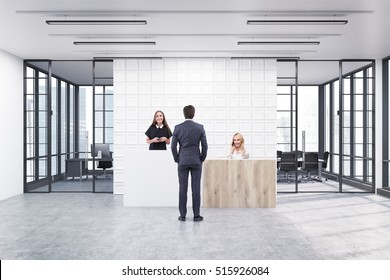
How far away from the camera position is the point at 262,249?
4.85 meters

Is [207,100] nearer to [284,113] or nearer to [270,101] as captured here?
[270,101]

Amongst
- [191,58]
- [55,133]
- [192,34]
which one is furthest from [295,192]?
[55,133]

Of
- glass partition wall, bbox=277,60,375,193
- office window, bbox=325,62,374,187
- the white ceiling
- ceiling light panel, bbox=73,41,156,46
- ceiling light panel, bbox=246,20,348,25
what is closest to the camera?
the white ceiling

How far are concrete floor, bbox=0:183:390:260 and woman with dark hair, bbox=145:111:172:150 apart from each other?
1.30 m

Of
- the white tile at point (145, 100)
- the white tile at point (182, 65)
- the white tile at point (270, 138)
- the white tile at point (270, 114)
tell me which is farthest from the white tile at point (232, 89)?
the white tile at point (145, 100)

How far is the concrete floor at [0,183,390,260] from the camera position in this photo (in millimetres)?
4688

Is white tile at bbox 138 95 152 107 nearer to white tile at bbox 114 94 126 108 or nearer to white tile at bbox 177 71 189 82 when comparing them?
white tile at bbox 114 94 126 108

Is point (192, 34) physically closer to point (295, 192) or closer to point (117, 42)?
point (117, 42)

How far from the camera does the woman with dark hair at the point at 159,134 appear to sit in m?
8.07

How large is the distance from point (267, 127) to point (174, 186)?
3.19 m

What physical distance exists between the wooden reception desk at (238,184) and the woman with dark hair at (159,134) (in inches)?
38.7

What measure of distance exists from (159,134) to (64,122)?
7334 mm

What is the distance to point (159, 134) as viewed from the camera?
26.9ft

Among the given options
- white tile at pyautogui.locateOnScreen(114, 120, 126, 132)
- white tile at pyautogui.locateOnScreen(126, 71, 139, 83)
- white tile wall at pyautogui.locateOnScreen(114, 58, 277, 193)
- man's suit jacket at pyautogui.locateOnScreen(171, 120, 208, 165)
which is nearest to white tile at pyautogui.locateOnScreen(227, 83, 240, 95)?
white tile wall at pyautogui.locateOnScreen(114, 58, 277, 193)
